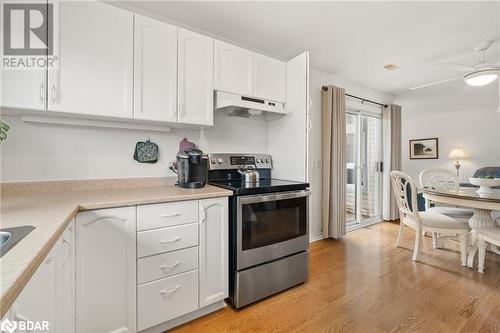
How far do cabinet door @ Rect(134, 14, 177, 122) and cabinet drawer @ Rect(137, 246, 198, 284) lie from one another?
0.99 m

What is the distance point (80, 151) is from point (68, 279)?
1.03 m

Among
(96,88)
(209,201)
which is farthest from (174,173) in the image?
(96,88)

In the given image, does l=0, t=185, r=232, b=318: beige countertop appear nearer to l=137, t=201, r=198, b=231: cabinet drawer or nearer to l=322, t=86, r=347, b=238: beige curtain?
l=137, t=201, r=198, b=231: cabinet drawer

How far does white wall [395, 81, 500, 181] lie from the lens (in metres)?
4.40

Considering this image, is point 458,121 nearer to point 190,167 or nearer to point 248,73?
point 248,73

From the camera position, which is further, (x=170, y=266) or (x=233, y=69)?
(x=233, y=69)

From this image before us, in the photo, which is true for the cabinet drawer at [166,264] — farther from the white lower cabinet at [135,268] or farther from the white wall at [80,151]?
the white wall at [80,151]

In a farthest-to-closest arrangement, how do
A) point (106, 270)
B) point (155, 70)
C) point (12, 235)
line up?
point (155, 70) → point (106, 270) → point (12, 235)

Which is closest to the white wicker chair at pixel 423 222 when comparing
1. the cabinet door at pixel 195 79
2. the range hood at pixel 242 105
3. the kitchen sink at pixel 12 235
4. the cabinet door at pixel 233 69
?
the range hood at pixel 242 105

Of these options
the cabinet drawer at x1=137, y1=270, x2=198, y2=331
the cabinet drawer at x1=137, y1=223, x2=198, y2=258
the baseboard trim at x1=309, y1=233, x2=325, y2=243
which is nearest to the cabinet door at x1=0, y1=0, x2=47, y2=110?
the cabinet drawer at x1=137, y1=223, x2=198, y2=258

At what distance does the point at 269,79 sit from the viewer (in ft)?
7.43

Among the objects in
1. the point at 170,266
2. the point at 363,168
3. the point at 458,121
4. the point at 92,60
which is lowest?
the point at 170,266

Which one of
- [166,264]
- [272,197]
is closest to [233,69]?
[272,197]

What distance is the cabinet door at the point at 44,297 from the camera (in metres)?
0.65
